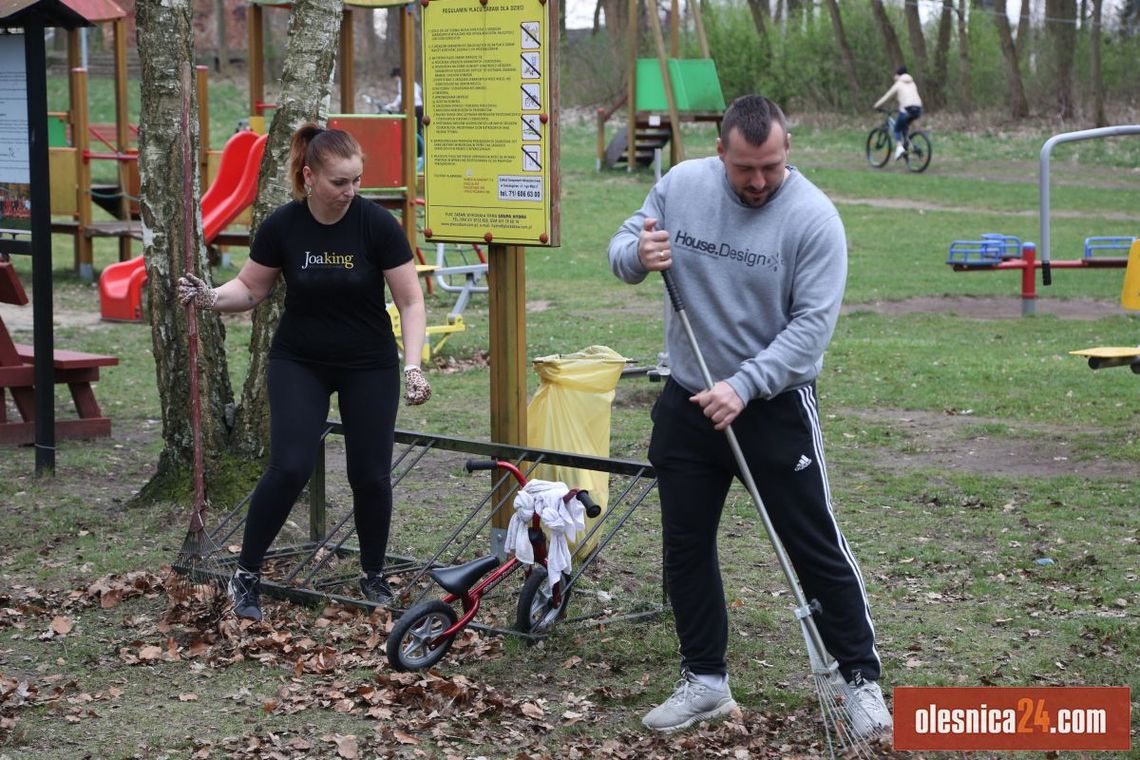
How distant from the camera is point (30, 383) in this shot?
28.1ft

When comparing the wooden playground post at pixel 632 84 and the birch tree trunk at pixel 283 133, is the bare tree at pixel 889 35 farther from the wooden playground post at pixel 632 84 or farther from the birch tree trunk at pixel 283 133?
the birch tree trunk at pixel 283 133

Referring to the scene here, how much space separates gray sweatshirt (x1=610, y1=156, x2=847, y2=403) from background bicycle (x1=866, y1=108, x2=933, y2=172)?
23.7 metres

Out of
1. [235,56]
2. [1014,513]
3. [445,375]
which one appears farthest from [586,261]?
[235,56]

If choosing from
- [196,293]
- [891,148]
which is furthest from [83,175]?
[891,148]

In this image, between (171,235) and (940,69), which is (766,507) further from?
(940,69)

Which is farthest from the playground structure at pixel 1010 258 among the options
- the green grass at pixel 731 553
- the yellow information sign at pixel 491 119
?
the yellow information sign at pixel 491 119

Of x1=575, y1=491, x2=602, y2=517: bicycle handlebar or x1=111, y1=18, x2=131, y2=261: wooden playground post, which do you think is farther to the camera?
x1=111, y1=18, x2=131, y2=261: wooden playground post

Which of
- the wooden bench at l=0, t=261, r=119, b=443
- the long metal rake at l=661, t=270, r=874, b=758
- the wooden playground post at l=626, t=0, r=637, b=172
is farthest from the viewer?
the wooden playground post at l=626, t=0, r=637, b=172

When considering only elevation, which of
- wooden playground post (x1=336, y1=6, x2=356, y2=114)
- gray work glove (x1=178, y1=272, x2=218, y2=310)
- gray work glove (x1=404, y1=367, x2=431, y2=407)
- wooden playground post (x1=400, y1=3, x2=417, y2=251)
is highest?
wooden playground post (x1=336, y1=6, x2=356, y2=114)

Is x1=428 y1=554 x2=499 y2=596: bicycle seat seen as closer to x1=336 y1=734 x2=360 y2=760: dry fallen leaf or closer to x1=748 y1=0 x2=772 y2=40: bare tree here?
x1=336 y1=734 x2=360 y2=760: dry fallen leaf

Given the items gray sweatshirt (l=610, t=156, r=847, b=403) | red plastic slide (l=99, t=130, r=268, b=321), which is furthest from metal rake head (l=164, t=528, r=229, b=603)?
red plastic slide (l=99, t=130, r=268, b=321)

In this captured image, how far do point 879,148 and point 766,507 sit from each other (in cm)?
2485

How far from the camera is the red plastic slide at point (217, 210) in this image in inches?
530

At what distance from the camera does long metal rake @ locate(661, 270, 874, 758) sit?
4.05 m
